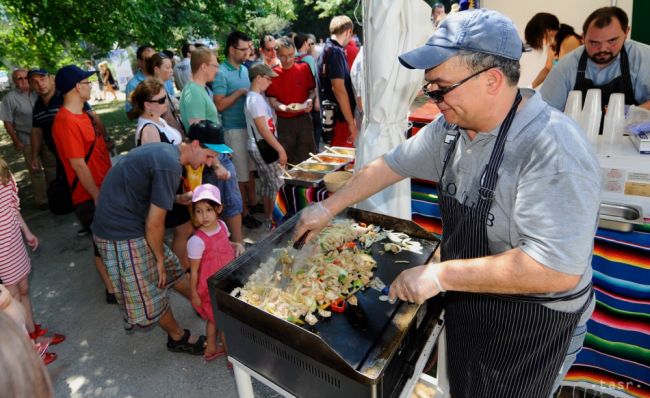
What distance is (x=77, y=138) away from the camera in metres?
3.47

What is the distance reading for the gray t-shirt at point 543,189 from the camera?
1239 mm

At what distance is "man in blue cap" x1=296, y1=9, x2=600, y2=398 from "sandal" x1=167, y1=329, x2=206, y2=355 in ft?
7.03

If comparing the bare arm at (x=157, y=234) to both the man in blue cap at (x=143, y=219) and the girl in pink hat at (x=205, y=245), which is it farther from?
the girl in pink hat at (x=205, y=245)

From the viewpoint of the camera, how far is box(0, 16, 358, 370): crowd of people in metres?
2.80

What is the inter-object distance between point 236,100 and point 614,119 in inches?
152

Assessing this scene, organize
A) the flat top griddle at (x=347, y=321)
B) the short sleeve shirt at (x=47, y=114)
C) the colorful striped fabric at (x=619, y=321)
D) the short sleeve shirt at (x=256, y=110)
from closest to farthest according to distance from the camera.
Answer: the flat top griddle at (x=347, y=321), the colorful striped fabric at (x=619, y=321), the short sleeve shirt at (x=256, y=110), the short sleeve shirt at (x=47, y=114)

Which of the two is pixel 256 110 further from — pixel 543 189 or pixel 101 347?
pixel 543 189

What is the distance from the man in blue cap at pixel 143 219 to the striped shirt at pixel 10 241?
697mm

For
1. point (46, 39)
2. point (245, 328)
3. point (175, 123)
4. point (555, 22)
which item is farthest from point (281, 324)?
point (46, 39)

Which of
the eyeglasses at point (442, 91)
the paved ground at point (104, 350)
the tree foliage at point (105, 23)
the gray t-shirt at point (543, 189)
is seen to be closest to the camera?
the gray t-shirt at point (543, 189)

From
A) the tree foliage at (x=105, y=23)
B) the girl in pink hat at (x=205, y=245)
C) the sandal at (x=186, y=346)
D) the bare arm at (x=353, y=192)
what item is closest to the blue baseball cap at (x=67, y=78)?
the girl in pink hat at (x=205, y=245)

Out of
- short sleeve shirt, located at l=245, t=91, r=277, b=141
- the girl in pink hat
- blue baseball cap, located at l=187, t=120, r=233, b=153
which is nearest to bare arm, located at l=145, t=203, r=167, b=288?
the girl in pink hat

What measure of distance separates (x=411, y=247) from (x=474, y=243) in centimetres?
66

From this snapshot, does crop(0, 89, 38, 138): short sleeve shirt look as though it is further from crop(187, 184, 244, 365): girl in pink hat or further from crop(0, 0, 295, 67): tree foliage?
crop(187, 184, 244, 365): girl in pink hat
